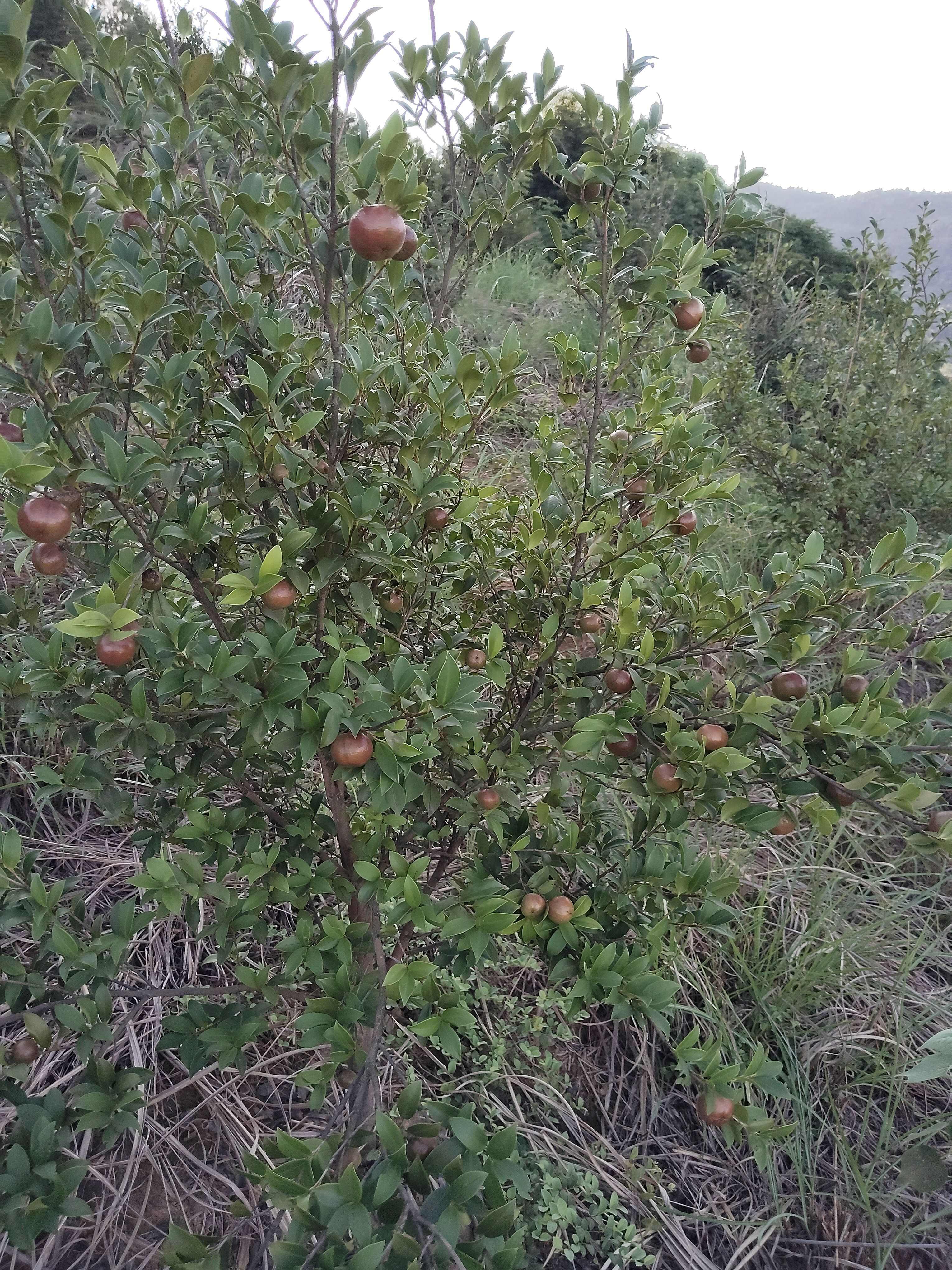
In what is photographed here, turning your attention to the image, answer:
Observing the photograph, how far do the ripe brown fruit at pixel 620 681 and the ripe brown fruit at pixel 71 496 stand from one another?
2.56 ft

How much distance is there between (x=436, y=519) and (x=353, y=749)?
0.39 meters

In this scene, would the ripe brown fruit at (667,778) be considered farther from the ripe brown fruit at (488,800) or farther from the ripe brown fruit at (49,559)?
the ripe brown fruit at (49,559)

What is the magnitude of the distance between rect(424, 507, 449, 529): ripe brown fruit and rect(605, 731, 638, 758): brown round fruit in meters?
0.43

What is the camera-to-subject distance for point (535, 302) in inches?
223

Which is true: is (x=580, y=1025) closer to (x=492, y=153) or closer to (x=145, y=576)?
(x=145, y=576)

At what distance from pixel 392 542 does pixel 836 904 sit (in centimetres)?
197

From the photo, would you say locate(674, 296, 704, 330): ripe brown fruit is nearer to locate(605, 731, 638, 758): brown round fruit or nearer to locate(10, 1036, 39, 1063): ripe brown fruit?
locate(605, 731, 638, 758): brown round fruit

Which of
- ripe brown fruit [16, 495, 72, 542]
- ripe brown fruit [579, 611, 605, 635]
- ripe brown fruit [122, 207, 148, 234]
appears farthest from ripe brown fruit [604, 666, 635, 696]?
ripe brown fruit [122, 207, 148, 234]

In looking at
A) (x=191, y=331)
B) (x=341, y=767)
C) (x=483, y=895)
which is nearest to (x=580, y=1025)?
(x=483, y=895)

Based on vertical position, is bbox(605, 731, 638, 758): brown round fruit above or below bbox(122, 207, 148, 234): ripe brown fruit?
below

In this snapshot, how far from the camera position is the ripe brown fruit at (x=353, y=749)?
1.02m

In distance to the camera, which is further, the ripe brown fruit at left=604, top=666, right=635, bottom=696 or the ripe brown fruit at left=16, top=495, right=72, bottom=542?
the ripe brown fruit at left=604, top=666, right=635, bottom=696

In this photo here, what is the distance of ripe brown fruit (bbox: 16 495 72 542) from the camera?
0.89 m

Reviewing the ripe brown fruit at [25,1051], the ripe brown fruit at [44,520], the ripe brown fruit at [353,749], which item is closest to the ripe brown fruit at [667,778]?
the ripe brown fruit at [353,749]
